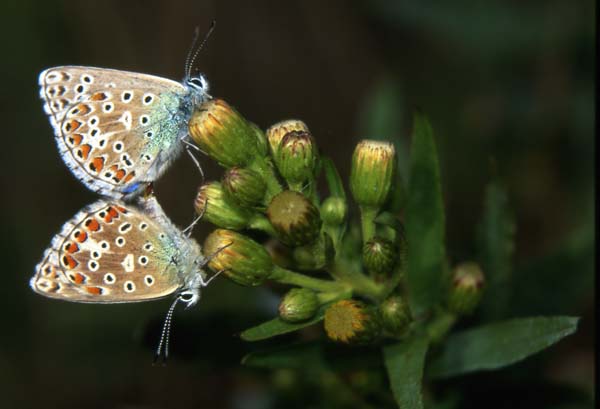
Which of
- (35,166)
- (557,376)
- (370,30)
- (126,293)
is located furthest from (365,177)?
(35,166)

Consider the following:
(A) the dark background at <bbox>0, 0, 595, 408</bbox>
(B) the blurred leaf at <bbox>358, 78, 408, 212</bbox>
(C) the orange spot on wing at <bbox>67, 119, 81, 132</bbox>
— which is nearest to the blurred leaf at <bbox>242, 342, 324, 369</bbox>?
(A) the dark background at <bbox>0, 0, 595, 408</bbox>

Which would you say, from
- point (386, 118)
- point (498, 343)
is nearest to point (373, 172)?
point (498, 343)

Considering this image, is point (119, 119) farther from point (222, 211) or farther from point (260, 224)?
point (260, 224)

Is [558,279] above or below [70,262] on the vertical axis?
below

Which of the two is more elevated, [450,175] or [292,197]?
[292,197]

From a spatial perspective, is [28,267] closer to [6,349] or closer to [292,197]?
[6,349]

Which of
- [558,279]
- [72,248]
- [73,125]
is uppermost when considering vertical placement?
[73,125]
